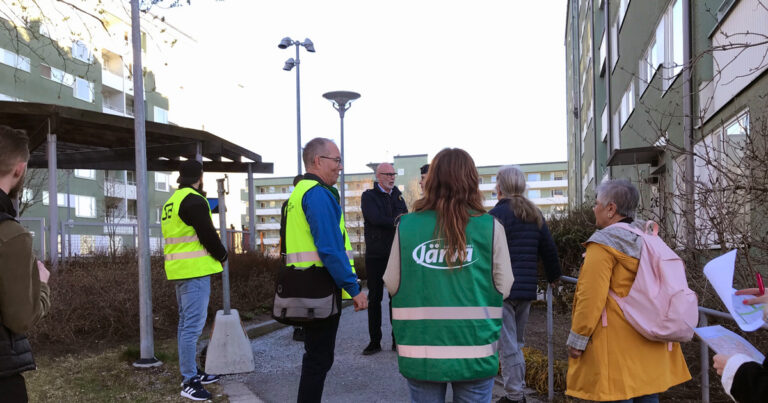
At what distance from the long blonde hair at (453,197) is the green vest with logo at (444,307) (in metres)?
0.04

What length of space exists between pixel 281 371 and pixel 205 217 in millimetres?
1921

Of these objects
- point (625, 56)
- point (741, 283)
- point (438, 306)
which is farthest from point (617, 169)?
point (438, 306)

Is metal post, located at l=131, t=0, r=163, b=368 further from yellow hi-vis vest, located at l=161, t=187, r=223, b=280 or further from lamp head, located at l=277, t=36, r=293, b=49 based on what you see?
lamp head, located at l=277, t=36, r=293, b=49

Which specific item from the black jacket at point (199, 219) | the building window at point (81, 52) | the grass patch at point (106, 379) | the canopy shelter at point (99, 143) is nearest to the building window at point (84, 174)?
the building window at point (81, 52)

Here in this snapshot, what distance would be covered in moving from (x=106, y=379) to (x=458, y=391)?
4384 mm

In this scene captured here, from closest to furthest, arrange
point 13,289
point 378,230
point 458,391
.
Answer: point 13,289 < point 458,391 < point 378,230

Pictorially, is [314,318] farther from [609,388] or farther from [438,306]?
[609,388]

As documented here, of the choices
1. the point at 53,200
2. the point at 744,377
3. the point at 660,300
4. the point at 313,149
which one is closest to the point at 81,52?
the point at 53,200

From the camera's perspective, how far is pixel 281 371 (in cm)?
615

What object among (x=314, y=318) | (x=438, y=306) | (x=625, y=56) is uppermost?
(x=625, y=56)

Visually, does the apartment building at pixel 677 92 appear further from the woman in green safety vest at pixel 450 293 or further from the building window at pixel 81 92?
the building window at pixel 81 92

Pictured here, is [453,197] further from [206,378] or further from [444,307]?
[206,378]

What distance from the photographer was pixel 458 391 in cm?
281

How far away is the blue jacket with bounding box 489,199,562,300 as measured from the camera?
4629 mm
